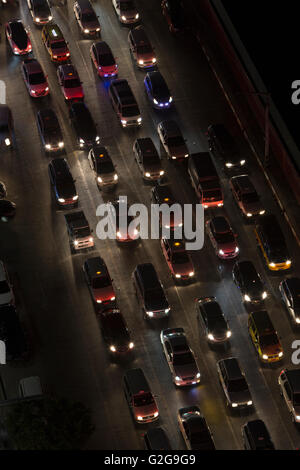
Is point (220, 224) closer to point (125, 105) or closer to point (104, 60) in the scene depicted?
point (125, 105)

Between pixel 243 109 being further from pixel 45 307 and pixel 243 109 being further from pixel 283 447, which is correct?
pixel 283 447

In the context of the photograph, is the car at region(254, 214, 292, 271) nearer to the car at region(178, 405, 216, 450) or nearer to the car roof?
the car roof

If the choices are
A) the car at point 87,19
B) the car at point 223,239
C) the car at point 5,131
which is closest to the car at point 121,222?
the car at point 223,239

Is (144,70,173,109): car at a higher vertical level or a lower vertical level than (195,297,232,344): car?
higher

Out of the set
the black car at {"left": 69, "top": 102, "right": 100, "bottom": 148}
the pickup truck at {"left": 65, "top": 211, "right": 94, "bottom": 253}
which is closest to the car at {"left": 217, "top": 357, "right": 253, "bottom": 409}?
the pickup truck at {"left": 65, "top": 211, "right": 94, "bottom": 253}

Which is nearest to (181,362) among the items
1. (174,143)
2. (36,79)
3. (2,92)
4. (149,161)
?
(149,161)

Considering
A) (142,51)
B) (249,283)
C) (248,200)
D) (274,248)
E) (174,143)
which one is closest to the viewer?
(249,283)

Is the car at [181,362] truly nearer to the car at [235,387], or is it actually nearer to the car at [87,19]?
the car at [235,387]
